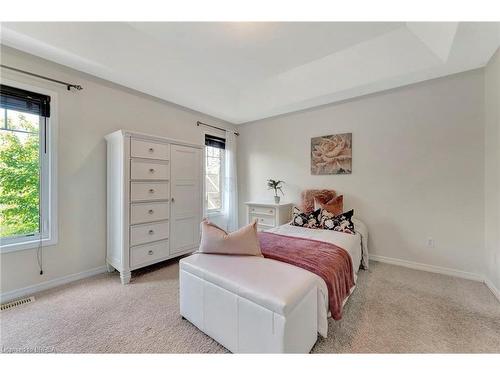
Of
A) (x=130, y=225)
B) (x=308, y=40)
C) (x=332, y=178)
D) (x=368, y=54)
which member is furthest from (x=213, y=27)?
(x=332, y=178)

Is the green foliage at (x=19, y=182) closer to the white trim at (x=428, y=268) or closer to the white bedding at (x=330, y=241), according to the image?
the white bedding at (x=330, y=241)

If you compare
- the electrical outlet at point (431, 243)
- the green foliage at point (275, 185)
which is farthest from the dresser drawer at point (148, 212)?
the electrical outlet at point (431, 243)

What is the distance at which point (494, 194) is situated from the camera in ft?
6.91

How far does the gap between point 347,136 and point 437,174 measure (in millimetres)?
1187

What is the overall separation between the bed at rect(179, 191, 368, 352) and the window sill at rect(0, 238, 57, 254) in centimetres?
167

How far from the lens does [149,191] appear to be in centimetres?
248

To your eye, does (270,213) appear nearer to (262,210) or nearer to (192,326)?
(262,210)

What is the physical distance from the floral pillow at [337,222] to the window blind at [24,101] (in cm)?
340

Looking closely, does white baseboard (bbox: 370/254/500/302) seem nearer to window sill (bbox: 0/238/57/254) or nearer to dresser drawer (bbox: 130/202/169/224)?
dresser drawer (bbox: 130/202/169/224)

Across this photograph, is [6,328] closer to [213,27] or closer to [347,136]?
[213,27]

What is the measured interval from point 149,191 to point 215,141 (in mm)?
1926

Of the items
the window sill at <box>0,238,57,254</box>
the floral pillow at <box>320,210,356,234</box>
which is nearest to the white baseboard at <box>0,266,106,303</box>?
the window sill at <box>0,238,57,254</box>

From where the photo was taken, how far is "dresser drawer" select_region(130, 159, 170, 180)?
2330 mm

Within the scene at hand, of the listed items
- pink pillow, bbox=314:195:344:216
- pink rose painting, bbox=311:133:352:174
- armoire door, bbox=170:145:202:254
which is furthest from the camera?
pink rose painting, bbox=311:133:352:174
